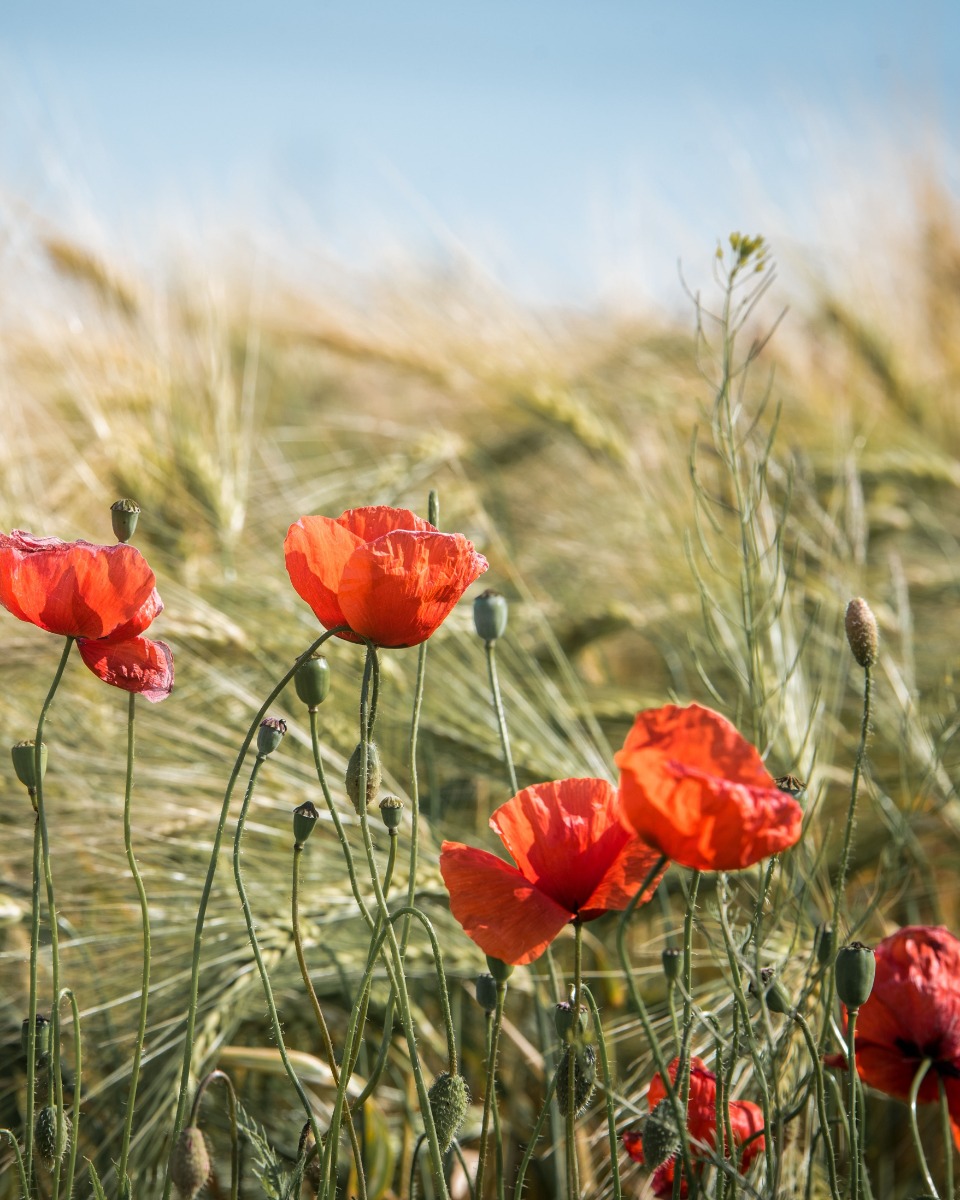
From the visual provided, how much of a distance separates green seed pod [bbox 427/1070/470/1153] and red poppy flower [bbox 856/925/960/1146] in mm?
174

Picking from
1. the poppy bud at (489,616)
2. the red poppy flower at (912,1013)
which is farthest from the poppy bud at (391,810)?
the red poppy flower at (912,1013)

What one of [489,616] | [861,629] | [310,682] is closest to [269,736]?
[310,682]

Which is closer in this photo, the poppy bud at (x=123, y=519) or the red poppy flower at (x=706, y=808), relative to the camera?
the red poppy flower at (x=706, y=808)

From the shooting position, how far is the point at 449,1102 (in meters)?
0.46

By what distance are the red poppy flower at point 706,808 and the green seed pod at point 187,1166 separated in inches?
8.0

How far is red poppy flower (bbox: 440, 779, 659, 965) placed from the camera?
44cm

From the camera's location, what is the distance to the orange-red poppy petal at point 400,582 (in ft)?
1.44

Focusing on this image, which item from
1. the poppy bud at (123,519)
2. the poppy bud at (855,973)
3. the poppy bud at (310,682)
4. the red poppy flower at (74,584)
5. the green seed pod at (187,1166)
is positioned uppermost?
the poppy bud at (123,519)

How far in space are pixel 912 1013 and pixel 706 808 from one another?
195mm

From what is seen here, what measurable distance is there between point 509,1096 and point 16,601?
56 cm

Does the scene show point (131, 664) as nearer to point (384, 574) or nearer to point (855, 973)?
point (384, 574)

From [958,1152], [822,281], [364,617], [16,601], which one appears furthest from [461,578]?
[822,281]

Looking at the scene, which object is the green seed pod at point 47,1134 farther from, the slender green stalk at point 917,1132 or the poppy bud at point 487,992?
the slender green stalk at point 917,1132

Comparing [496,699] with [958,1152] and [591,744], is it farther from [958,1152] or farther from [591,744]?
[958,1152]
